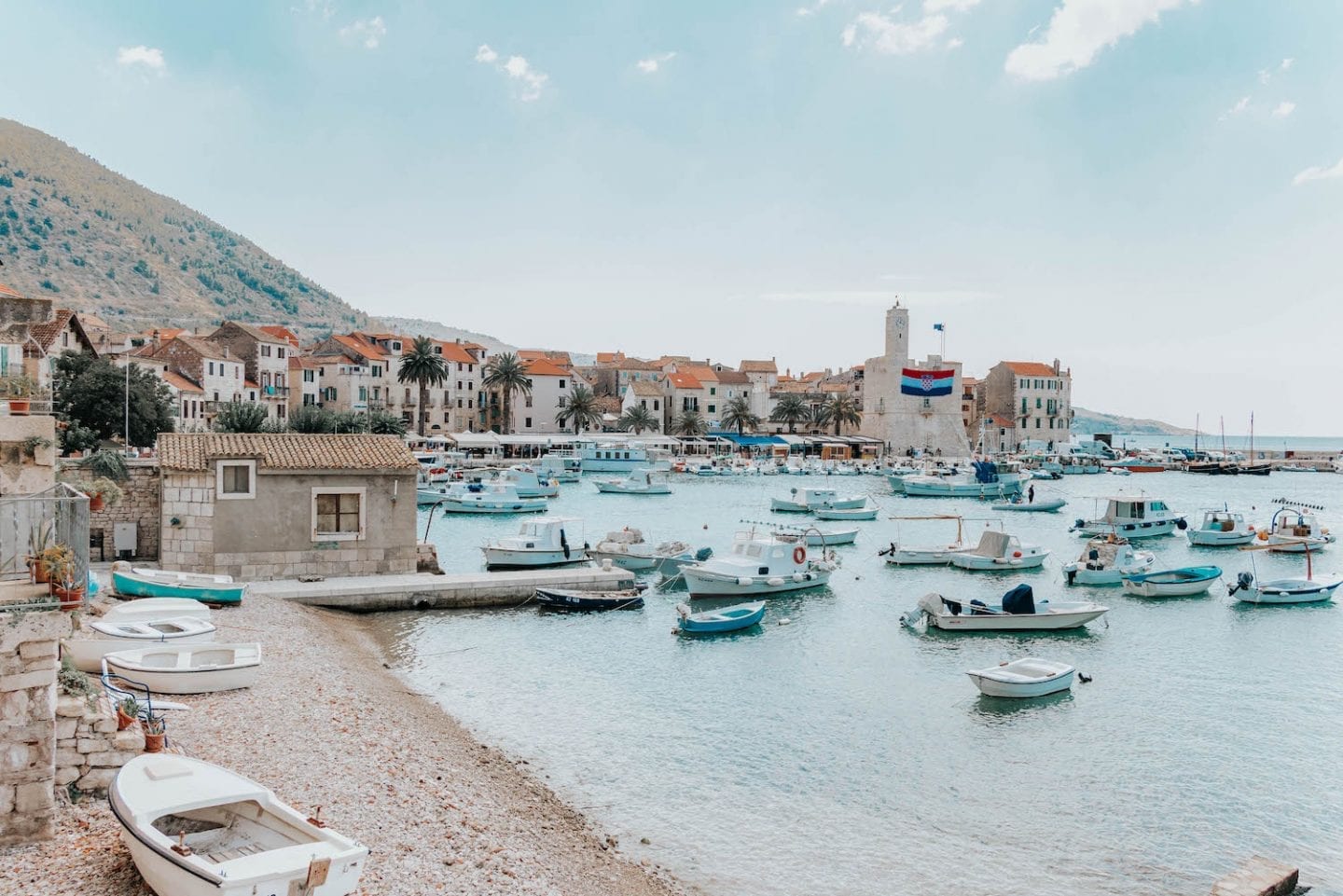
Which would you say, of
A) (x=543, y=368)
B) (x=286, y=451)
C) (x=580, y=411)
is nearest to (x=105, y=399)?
(x=286, y=451)

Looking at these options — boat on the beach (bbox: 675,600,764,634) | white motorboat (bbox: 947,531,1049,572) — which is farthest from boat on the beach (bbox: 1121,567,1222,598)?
boat on the beach (bbox: 675,600,764,634)

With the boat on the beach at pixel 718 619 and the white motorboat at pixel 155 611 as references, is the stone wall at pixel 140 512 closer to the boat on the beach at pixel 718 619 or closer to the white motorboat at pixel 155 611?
the white motorboat at pixel 155 611

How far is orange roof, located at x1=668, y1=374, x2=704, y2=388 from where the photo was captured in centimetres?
12256

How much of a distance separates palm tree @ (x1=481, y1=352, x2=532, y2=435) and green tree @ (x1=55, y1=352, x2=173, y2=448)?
185 feet

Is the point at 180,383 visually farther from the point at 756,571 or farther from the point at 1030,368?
the point at 1030,368

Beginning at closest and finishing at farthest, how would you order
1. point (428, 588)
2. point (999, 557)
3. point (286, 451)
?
point (286, 451)
point (428, 588)
point (999, 557)

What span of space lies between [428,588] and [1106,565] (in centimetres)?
2387

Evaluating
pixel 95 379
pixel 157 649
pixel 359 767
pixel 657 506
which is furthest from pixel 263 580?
pixel 657 506

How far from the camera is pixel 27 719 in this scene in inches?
379

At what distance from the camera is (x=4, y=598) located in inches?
388

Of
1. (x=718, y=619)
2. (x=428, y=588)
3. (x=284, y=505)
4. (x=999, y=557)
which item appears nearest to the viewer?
(x=284, y=505)

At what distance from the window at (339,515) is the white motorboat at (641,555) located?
38.0 ft

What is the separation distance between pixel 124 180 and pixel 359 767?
8399 inches

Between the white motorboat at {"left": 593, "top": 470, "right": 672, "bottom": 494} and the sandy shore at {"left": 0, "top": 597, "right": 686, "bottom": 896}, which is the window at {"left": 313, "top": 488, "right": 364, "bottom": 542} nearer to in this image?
the sandy shore at {"left": 0, "top": 597, "right": 686, "bottom": 896}
